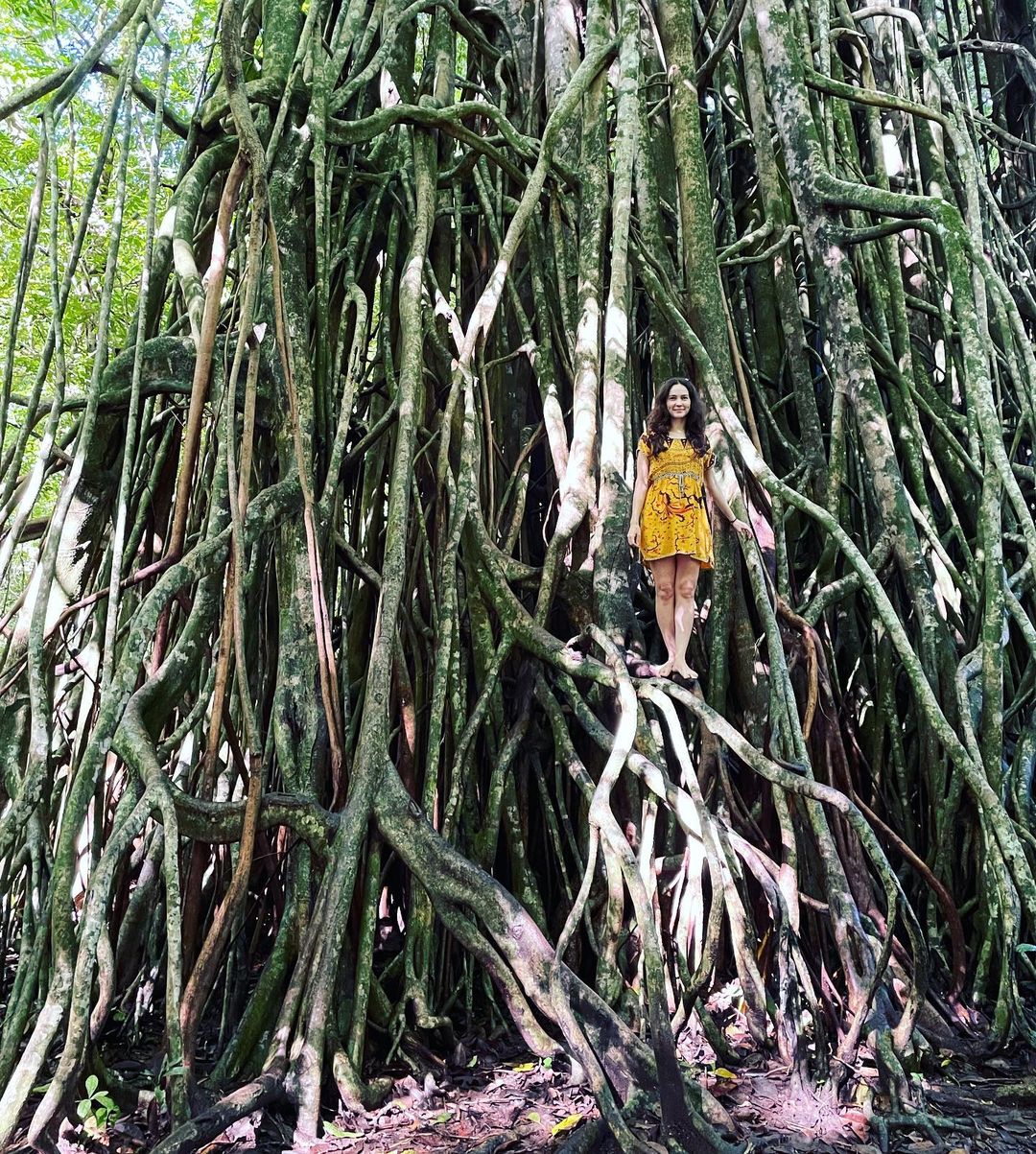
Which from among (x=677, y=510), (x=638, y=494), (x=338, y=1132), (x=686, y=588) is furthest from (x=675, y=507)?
(x=338, y=1132)

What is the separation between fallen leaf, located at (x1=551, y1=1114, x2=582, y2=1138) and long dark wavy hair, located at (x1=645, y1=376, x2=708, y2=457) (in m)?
1.82

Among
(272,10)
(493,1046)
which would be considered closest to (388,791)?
(493,1046)

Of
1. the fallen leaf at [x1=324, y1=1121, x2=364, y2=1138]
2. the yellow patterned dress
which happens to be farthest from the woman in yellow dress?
the fallen leaf at [x1=324, y1=1121, x2=364, y2=1138]

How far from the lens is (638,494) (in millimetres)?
3076

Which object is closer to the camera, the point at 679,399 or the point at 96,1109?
the point at 96,1109

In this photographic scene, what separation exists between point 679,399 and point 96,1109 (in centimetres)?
238

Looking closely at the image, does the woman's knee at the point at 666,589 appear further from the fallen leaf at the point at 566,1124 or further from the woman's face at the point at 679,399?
the fallen leaf at the point at 566,1124

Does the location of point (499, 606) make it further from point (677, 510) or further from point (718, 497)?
point (718, 497)

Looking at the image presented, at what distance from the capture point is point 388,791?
253cm

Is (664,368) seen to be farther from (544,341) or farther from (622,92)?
(622,92)

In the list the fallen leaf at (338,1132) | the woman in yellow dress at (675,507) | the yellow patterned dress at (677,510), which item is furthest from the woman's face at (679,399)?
the fallen leaf at (338,1132)

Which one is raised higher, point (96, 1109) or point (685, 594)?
point (685, 594)

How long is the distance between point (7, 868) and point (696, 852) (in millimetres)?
1803

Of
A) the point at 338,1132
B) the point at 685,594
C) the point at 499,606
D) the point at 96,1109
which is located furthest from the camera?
the point at 685,594
